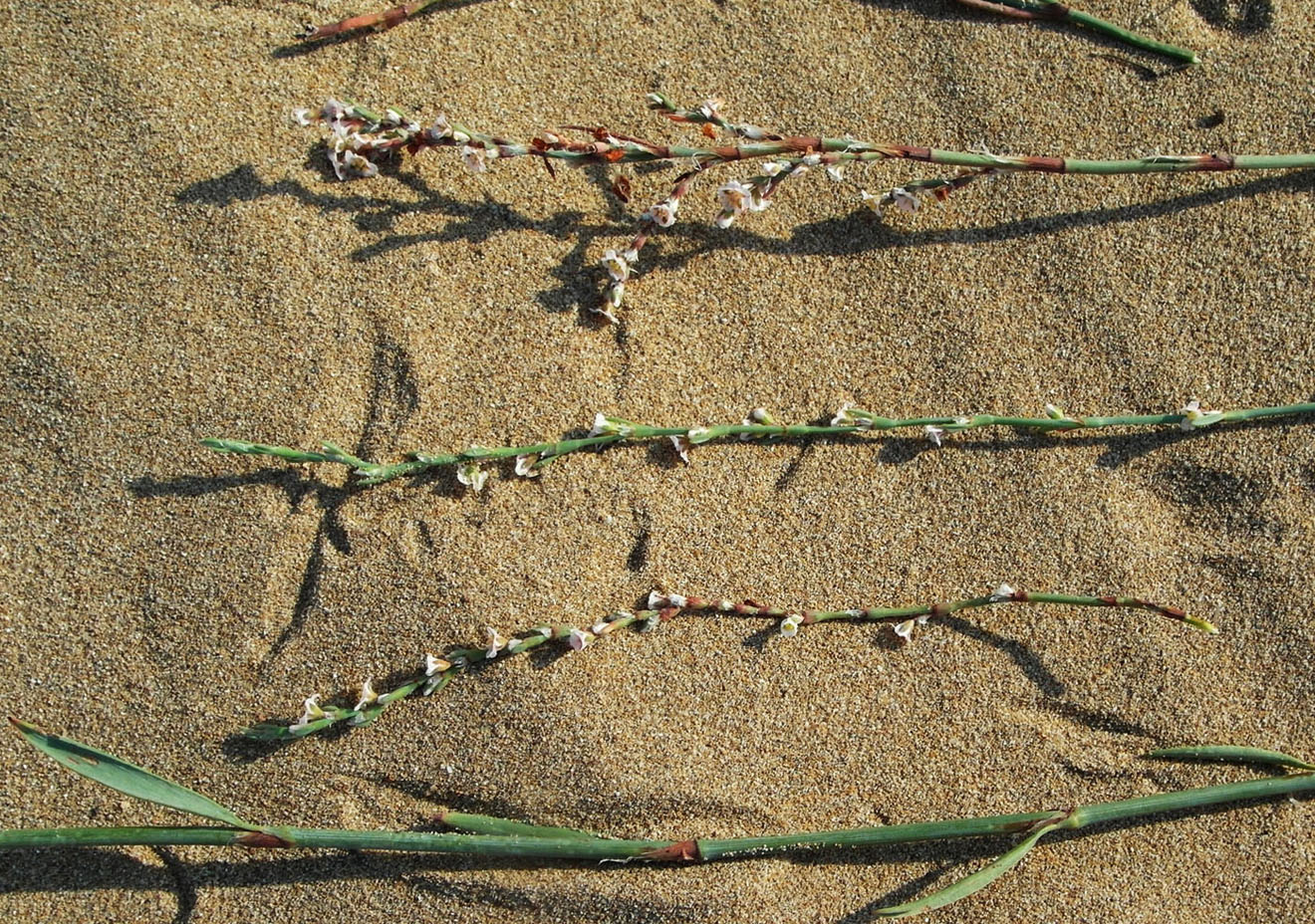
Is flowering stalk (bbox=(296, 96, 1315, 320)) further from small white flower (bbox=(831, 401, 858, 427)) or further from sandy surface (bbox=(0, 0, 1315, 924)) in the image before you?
small white flower (bbox=(831, 401, 858, 427))

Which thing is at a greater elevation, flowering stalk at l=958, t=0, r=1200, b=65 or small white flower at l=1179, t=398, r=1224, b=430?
flowering stalk at l=958, t=0, r=1200, b=65

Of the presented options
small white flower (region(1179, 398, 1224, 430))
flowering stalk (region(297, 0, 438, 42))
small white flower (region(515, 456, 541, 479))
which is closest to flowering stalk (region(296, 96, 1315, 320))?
flowering stalk (region(297, 0, 438, 42))

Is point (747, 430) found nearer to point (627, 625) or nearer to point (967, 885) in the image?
point (627, 625)

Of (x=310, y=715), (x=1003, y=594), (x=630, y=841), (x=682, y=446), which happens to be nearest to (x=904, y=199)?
(x=682, y=446)

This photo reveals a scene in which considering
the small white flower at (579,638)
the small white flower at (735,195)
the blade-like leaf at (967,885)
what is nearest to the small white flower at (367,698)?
the small white flower at (579,638)

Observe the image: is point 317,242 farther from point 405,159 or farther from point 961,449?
point 961,449

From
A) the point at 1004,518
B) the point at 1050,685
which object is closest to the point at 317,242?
the point at 1004,518
